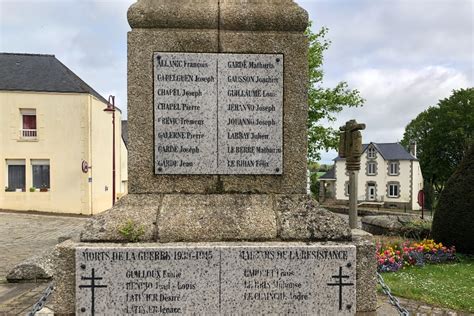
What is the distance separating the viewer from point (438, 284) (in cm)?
663

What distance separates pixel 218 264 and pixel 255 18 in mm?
2179

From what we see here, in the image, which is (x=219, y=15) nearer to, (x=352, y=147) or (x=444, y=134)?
(x=352, y=147)

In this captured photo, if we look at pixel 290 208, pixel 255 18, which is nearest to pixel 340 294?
pixel 290 208

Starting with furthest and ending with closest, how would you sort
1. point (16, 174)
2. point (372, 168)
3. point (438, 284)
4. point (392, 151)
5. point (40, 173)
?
point (372, 168) → point (392, 151) → point (40, 173) → point (16, 174) → point (438, 284)

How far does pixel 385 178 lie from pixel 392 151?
3.33m

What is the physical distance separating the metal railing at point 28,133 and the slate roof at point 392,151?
109 feet

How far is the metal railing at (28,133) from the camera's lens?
23.0m

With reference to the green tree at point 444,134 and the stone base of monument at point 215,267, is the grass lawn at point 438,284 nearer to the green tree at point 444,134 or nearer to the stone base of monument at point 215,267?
the stone base of monument at point 215,267

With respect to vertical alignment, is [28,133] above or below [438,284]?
above

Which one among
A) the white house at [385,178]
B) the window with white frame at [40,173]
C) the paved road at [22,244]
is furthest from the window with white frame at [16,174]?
the white house at [385,178]

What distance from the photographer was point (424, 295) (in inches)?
232

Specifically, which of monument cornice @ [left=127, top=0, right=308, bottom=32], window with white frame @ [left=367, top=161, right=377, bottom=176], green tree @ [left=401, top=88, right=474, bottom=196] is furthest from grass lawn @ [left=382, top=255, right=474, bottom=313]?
window with white frame @ [left=367, top=161, right=377, bottom=176]

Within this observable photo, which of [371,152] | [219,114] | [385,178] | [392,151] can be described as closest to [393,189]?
[385,178]

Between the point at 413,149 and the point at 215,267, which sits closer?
the point at 215,267
